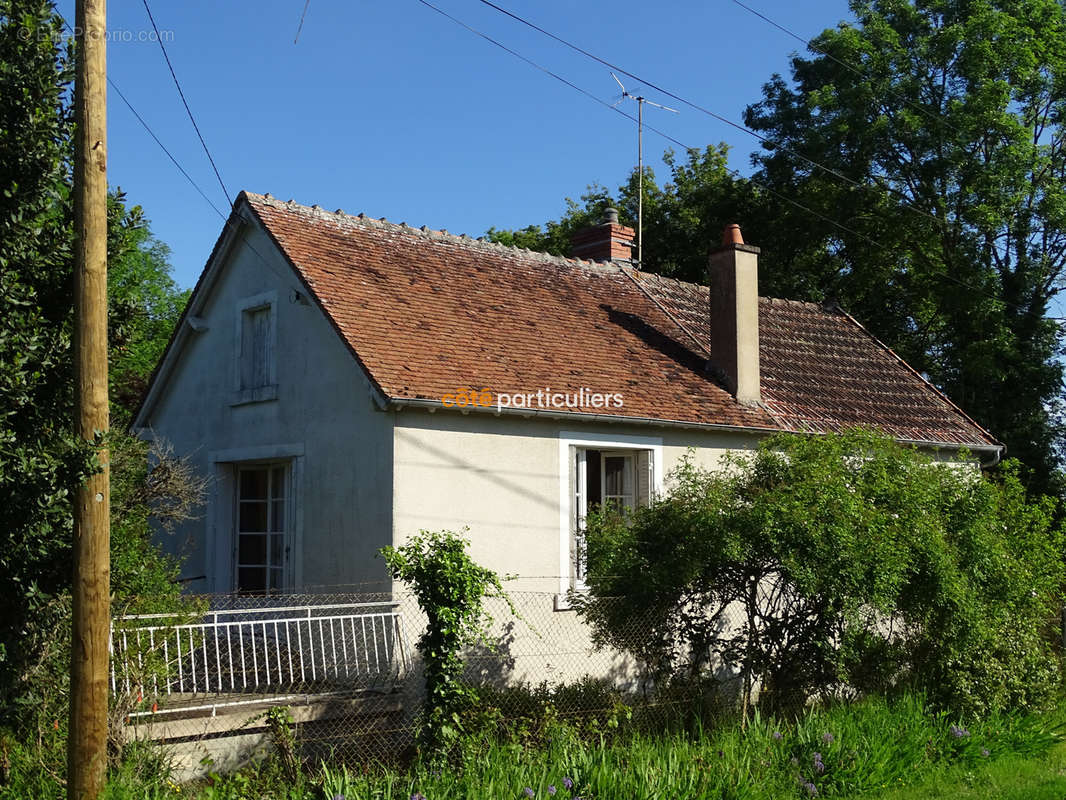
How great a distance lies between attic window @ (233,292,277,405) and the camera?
1277 cm

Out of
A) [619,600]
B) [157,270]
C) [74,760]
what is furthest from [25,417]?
[157,270]

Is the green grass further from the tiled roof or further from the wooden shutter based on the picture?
the tiled roof

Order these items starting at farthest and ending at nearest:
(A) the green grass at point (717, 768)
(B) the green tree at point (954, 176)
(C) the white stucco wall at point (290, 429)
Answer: (B) the green tree at point (954, 176), (C) the white stucco wall at point (290, 429), (A) the green grass at point (717, 768)

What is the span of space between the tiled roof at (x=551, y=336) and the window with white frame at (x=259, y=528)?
237cm

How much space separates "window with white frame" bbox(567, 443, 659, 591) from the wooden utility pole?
637 cm

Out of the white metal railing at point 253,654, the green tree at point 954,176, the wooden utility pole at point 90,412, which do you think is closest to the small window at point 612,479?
the white metal railing at point 253,654

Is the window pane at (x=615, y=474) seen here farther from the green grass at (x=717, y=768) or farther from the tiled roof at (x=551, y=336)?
the green grass at (x=717, y=768)

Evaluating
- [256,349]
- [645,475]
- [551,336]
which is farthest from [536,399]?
[256,349]

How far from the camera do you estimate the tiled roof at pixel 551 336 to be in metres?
11.8

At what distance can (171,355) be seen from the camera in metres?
14.4

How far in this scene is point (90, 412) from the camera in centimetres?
655

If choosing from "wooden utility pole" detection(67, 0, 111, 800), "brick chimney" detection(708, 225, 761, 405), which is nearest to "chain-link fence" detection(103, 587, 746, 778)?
"wooden utility pole" detection(67, 0, 111, 800)

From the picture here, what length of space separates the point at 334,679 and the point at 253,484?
4.43 meters

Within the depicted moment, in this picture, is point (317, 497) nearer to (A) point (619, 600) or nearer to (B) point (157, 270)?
(A) point (619, 600)
